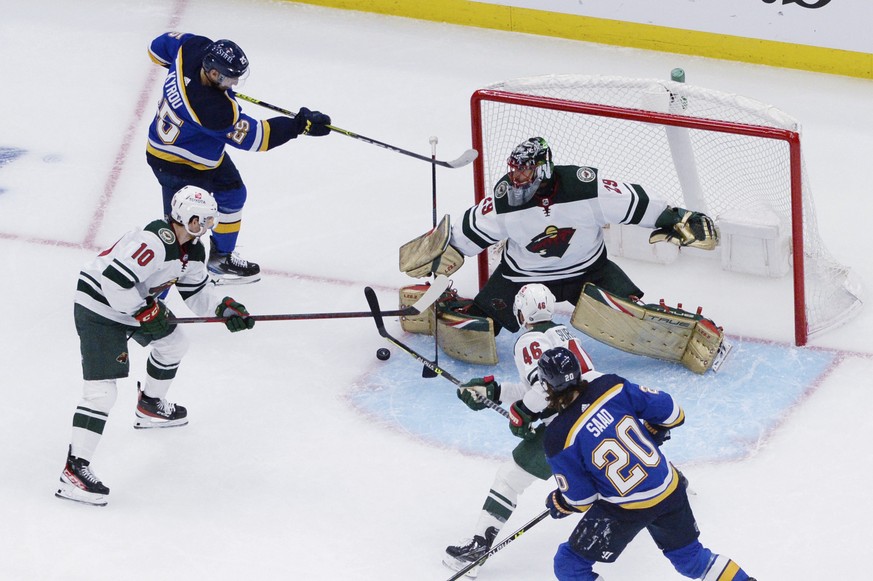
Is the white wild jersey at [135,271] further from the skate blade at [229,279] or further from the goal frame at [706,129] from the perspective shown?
the goal frame at [706,129]

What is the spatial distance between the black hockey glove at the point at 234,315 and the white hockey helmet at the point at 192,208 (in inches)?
11.6

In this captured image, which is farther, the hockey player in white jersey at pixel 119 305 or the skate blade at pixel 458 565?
the hockey player in white jersey at pixel 119 305

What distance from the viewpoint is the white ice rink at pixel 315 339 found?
5031 millimetres

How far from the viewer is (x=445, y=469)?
17.5 feet

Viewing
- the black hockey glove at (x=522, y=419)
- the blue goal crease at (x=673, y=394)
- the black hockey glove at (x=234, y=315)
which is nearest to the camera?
the black hockey glove at (x=522, y=419)

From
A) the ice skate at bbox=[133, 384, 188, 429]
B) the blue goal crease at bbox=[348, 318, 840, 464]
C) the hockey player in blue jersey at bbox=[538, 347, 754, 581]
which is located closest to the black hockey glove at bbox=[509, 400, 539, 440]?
the hockey player in blue jersey at bbox=[538, 347, 754, 581]

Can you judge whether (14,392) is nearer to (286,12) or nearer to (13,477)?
(13,477)

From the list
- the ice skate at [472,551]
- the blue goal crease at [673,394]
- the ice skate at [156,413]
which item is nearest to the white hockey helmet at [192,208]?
the ice skate at [156,413]

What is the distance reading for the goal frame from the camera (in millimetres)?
5523

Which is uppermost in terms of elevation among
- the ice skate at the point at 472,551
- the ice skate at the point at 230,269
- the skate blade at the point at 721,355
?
the skate blade at the point at 721,355

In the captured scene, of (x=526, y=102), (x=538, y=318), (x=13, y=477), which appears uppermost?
(x=526, y=102)

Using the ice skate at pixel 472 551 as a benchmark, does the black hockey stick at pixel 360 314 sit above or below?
above

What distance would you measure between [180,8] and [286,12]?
0.52 meters

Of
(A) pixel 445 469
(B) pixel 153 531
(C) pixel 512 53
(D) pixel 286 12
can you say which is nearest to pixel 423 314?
(A) pixel 445 469
